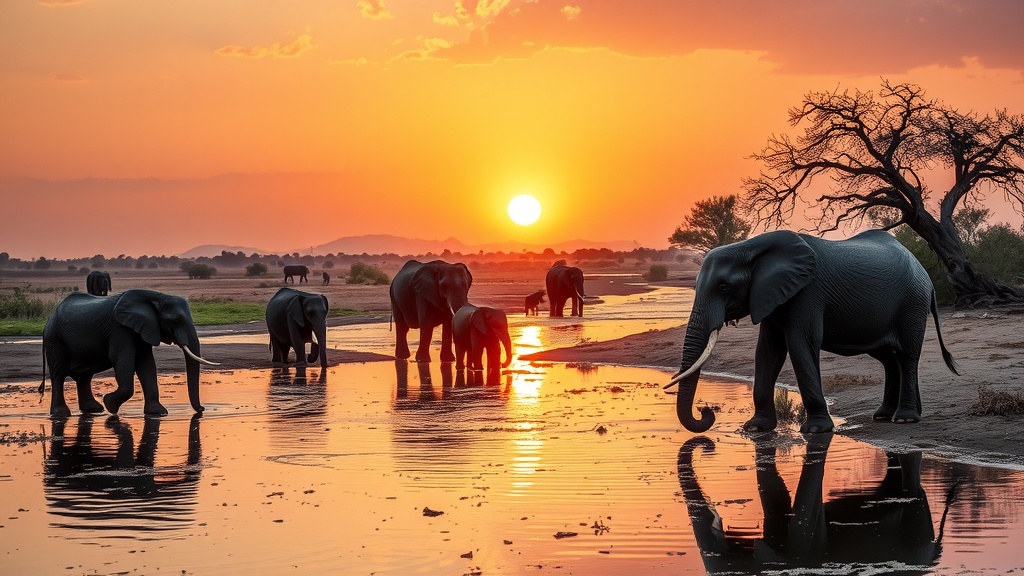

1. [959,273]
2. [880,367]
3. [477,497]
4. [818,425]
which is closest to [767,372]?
[818,425]

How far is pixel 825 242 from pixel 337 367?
13.7m

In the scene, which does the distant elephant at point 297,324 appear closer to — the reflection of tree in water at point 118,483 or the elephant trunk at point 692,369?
the reflection of tree in water at point 118,483

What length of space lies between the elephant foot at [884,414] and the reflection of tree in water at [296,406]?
275 inches

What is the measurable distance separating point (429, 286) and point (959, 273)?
13.5 m

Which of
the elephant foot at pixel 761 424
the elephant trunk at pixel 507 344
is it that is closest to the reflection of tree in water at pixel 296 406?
the elephant trunk at pixel 507 344

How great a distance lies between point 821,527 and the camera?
363 inches

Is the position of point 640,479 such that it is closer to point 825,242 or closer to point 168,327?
point 825,242

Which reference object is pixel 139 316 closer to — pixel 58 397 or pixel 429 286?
pixel 58 397

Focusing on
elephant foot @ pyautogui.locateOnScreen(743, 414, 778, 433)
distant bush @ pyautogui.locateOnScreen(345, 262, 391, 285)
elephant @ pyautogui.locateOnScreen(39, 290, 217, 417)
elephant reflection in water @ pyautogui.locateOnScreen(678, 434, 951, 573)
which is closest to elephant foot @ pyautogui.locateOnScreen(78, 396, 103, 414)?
elephant @ pyautogui.locateOnScreen(39, 290, 217, 417)

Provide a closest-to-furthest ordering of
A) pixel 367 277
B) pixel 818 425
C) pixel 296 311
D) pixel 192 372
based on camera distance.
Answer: pixel 818 425
pixel 192 372
pixel 296 311
pixel 367 277

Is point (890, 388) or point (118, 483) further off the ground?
point (890, 388)

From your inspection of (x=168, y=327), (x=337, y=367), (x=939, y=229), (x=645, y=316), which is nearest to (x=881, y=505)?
(x=168, y=327)

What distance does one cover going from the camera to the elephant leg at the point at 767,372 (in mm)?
14148

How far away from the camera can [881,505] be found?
1000cm
